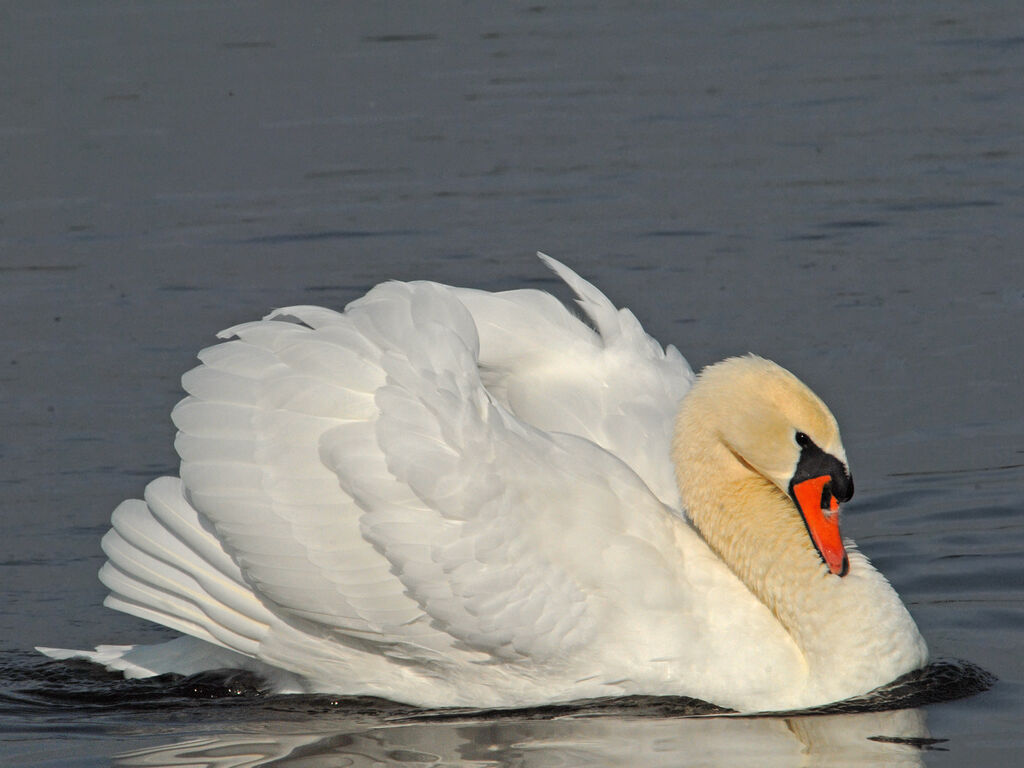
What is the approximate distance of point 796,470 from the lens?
7.22m

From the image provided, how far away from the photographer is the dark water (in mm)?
7371

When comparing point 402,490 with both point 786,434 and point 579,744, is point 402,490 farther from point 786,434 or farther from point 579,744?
point 786,434

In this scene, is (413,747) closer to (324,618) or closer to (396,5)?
(324,618)

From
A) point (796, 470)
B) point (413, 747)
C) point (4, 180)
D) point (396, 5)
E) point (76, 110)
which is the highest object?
point (396, 5)

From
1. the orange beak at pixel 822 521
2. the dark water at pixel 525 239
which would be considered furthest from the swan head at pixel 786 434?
the dark water at pixel 525 239


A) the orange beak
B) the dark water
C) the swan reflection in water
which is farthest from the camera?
the dark water

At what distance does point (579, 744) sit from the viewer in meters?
6.76

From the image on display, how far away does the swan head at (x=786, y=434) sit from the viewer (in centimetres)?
711

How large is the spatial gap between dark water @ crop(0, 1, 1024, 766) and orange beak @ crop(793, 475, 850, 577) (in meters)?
0.58

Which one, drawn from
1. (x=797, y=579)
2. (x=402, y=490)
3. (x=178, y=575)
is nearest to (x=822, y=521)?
(x=797, y=579)

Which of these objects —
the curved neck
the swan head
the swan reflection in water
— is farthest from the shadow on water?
the swan head

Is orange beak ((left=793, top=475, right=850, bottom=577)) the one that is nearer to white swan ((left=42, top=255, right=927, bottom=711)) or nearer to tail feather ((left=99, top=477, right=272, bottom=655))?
white swan ((left=42, top=255, right=927, bottom=711))

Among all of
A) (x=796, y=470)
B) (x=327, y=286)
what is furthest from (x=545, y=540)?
(x=327, y=286)

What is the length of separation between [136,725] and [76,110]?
29.4 ft
